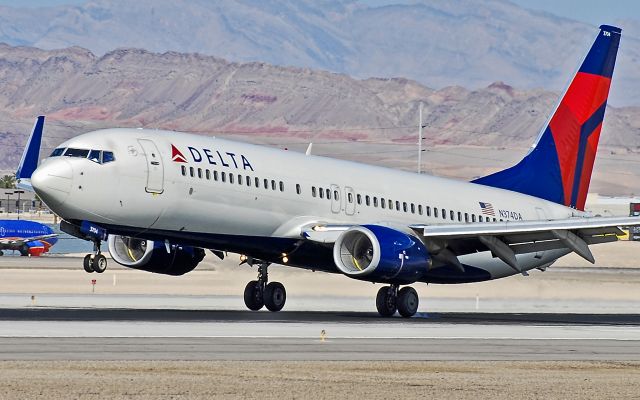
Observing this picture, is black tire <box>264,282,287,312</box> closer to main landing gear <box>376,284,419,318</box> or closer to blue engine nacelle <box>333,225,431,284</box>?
main landing gear <box>376,284,419,318</box>

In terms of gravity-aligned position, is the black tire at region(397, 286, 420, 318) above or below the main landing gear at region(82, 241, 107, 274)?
below

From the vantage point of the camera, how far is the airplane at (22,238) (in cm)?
12538

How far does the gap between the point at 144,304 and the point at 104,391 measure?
28.9 metres

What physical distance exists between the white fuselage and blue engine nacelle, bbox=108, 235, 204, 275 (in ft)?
13.0

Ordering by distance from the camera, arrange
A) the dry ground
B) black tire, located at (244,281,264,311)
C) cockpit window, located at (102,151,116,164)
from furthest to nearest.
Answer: black tire, located at (244,281,264,311), cockpit window, located at (102,151,116,164), the dry ground

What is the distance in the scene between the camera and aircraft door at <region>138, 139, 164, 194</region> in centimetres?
3993

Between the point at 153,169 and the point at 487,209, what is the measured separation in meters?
15.9

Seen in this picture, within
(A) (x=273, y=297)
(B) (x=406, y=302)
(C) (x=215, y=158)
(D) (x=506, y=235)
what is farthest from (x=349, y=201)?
(C) (x=215, y=158)

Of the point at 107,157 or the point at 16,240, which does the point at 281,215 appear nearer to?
the point at 107,157

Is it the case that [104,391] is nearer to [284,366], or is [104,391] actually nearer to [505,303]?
[284,366]

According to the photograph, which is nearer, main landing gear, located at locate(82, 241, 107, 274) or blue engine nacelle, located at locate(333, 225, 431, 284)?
main landing gear, located at locate(82, 241, 107, 274)

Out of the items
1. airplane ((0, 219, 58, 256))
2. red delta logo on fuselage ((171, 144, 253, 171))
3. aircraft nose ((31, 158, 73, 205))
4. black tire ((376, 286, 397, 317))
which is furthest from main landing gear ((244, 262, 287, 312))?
airplane ((0, 219, 58, 256))

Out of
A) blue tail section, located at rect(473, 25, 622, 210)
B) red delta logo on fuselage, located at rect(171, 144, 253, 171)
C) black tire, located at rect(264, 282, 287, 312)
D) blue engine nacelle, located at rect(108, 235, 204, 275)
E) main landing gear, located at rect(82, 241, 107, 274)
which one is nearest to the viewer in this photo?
main landing gear, located at rect(82, 241, 107, 274)

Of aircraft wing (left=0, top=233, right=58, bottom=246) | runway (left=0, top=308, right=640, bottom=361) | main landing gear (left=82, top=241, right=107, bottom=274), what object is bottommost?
runway (left=0, top=308, right=640, bottom=361)
